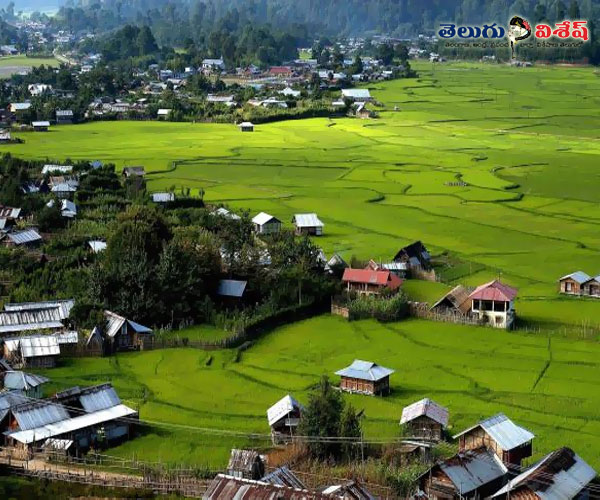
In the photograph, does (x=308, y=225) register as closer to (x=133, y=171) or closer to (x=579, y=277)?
(x=579, y=277)

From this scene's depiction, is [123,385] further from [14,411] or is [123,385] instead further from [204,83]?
[204,83]

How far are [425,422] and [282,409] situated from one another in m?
2.55

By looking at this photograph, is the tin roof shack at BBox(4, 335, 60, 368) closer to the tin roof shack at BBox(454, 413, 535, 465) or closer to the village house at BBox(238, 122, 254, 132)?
the tin roof shack at BBox(454, 413, 535, 465)

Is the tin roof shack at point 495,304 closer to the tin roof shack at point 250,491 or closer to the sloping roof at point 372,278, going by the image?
the sloping roof at point 372,278

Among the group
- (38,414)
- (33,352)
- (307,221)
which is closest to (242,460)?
(38,414)

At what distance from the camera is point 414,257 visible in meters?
30.7

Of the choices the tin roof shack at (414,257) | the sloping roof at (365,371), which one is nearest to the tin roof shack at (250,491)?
the sloping roof at (365,371)

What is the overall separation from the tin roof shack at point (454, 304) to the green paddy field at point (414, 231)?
57 centimetres

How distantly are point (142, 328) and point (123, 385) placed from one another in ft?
9.95

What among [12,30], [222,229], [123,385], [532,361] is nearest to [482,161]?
[222,229]

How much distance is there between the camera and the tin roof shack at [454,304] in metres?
26.0

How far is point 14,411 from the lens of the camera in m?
18.7

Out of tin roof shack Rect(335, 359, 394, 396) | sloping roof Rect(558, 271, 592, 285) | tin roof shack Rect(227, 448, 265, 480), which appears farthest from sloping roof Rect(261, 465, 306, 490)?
sloping roof Rect(558, 271, 592, 285)

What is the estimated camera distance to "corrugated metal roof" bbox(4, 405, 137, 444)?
18.1 metres
